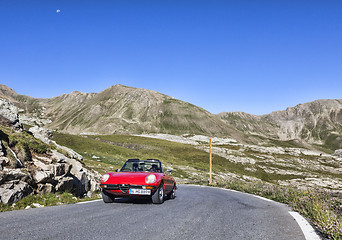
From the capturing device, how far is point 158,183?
11445mm

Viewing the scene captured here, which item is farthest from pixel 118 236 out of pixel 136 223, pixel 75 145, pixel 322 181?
pixel 322 181

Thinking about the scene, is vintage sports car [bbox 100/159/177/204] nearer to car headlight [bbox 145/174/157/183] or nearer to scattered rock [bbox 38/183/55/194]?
car headlight [bbox 145/174/157/183]

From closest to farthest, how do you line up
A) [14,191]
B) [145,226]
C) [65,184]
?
[145,226]
[14,191]
[65,184]

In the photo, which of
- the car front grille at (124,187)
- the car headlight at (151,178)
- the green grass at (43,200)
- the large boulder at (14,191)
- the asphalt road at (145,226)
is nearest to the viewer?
the asphalt road at (145,226)

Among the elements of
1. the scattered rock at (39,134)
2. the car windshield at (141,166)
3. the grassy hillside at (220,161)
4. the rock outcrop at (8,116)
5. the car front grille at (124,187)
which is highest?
the rock outcrop at (8,116)

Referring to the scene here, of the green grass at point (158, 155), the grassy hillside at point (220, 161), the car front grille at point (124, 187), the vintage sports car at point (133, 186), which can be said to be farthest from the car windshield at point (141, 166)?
the grassy hillside at point (220, 161)

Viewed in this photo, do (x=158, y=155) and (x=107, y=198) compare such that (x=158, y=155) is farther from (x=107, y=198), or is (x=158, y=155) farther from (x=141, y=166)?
(x=107, y=198)

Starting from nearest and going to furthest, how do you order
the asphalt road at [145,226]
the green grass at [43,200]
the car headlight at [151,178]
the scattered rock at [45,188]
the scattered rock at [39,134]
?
the asphalt road at [145,226]
the green grass at [43,200]
the car headlight at [151,178]
the scattered rock at [45,188]
the scattered rock at [39,134]

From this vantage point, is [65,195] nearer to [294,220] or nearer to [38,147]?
[38,147]

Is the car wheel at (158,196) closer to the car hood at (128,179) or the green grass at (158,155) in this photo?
the car hood at (128,179)

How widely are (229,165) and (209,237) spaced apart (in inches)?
3362

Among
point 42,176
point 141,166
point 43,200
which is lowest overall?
point 43,200

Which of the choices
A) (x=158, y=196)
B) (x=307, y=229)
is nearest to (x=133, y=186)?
(x=158, y=196)

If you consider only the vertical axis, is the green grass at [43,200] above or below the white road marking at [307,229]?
below
